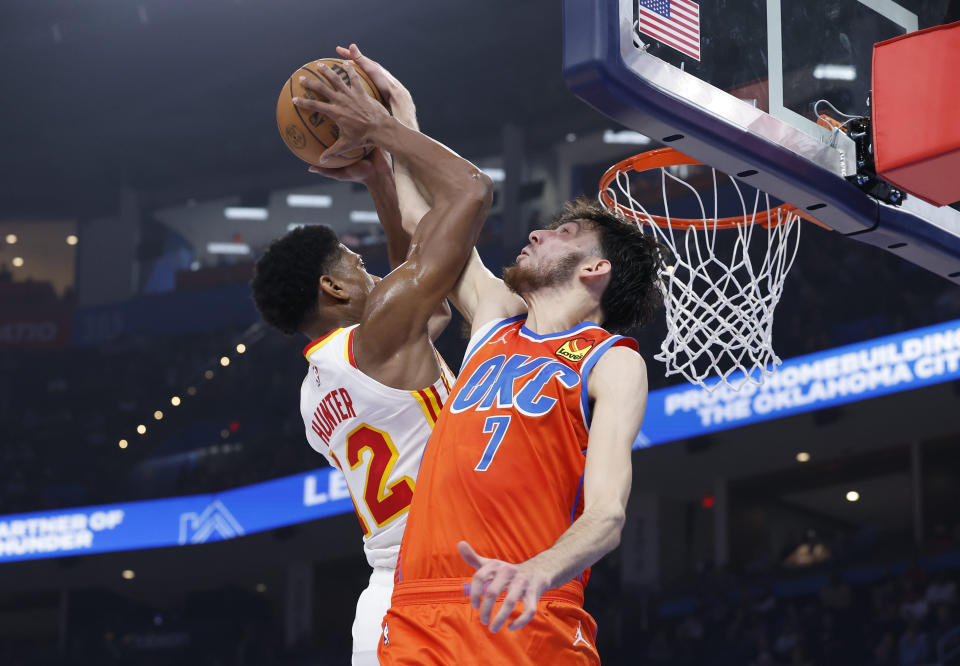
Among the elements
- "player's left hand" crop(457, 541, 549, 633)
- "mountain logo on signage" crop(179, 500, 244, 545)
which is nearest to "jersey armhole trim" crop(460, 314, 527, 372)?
"player's left hand" crop(457, 541, 549, 633)

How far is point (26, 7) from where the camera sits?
51.4 ft

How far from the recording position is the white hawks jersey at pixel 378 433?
3.05 meters

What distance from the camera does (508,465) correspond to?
2395 mm

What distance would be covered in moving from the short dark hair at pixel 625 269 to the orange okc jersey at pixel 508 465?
0.25 m

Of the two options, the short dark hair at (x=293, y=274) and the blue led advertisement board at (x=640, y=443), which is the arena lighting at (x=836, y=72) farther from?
the blue led advertisement board at (x=640, y=443)

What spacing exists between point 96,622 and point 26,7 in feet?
34.5

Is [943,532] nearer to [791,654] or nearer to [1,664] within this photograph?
[791,654]

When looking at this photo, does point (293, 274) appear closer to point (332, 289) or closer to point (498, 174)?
point (332, 289)

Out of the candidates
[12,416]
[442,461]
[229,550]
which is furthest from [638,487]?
[442,461]

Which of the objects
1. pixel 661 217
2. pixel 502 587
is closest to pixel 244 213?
pixel 661 217

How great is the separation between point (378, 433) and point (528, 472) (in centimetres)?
81

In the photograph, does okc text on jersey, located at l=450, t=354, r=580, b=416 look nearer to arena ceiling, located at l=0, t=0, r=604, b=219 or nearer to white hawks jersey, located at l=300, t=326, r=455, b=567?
white hawks jersey, located at l=300, t=326, r=455, b=567

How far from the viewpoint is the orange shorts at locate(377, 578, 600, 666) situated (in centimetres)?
224

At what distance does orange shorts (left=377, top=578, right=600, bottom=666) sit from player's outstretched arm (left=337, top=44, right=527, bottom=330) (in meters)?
0.78
